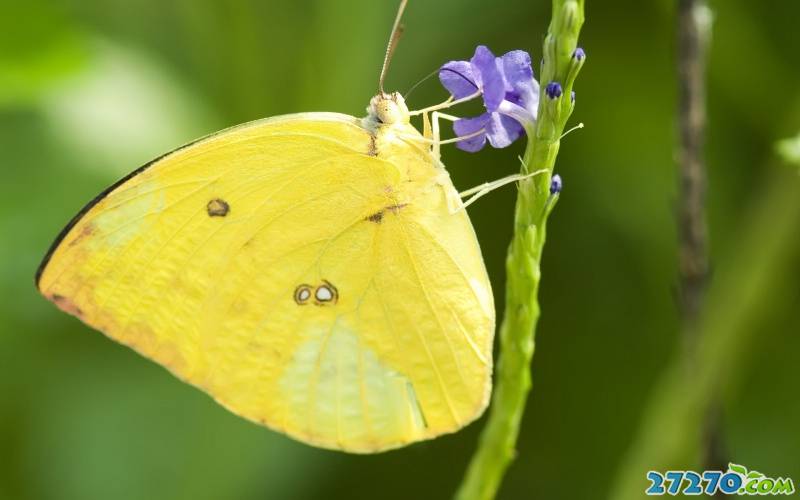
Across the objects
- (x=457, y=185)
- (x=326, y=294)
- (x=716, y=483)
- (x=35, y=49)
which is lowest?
(x=716, y=483)

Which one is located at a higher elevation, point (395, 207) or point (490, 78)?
point (490, 78)

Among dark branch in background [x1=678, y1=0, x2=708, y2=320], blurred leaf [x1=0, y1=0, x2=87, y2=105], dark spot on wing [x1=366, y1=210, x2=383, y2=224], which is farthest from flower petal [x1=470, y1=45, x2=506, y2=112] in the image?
blurred leaf [x1=0, y1=0, x2=87, y2=105]

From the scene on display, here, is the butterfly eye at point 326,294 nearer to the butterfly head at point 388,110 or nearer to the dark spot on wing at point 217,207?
the dark spot on wing at point 217,207

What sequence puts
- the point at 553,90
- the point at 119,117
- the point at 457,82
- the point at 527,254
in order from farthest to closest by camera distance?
the point at 119,117, the point at 457,82, the point at 527,254, the point at 553,90

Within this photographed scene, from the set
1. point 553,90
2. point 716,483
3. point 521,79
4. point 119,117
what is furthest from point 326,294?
point 119,117

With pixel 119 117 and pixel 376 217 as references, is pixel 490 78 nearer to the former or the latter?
pixel 376 217

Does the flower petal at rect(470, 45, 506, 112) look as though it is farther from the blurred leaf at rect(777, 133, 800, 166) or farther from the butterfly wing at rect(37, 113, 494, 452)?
the blurred leaf at rect(777, 133, 800, 166)

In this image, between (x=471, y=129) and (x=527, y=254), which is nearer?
(x=527, y=254)

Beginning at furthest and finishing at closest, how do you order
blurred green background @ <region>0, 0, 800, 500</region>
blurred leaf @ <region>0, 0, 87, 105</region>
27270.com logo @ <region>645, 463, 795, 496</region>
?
1. blurred green background @ <region>0, 0, 800, 500</region>
2. blurred leaf @ <region>0, 0, 87, 105</region>
3. 27270.com logo @ <region>645, 463, 795, 496</region>
